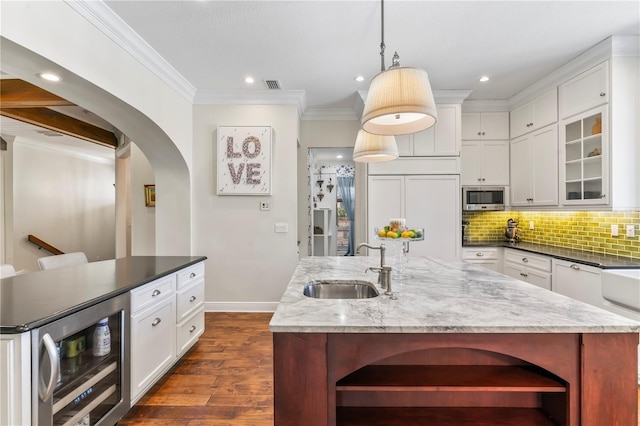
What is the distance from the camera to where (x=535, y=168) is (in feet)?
11.7

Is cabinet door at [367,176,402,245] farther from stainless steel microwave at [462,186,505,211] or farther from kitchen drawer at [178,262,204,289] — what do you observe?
kitchen drawer at [178,262,204,289]

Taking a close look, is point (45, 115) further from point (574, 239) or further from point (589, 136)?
point (574, 239)

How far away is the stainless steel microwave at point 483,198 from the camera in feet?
13.1

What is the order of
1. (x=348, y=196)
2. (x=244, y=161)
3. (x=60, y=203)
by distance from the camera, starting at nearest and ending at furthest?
(x=244, y=161), (x=60, y=203), (x=348, y=196)

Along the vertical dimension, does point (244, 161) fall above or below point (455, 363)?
above

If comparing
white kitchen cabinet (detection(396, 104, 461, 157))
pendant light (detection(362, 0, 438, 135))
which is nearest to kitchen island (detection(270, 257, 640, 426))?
pendant light (detection(362, 0, 438, 135))

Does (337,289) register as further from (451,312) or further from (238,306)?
(238,306)

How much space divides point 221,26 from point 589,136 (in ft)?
11.8

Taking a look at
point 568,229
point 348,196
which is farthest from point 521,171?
point 348,196

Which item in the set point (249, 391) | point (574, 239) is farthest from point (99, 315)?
point (574, 239)

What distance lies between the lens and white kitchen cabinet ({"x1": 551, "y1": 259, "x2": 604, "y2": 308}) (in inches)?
95.9

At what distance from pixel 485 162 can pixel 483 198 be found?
0.51 meters

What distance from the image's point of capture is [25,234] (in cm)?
555

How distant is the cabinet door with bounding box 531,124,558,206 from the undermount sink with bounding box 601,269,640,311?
124cm
